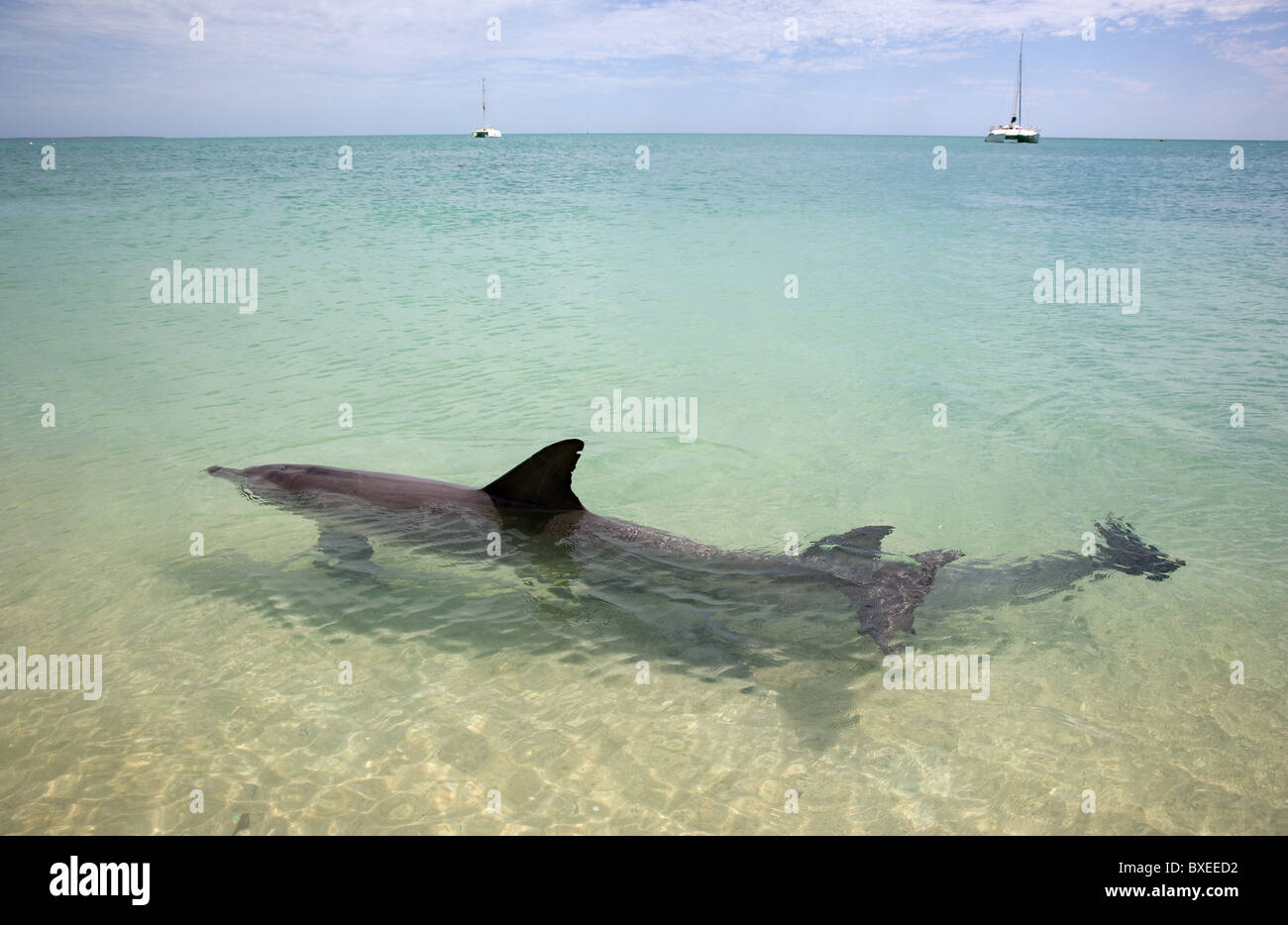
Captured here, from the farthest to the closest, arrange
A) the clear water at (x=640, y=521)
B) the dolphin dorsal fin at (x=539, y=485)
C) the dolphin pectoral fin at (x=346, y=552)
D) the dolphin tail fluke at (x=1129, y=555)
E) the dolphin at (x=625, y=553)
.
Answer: the dolphin tail fluke at (x=1129, y=555) → the dolphin pectoral fin at (x=346, y=552) → the dolphin dorsal fin at (x=539, y=485) → the dolphin at (x=625, y=553) → the clear water at (x=640, y=521)

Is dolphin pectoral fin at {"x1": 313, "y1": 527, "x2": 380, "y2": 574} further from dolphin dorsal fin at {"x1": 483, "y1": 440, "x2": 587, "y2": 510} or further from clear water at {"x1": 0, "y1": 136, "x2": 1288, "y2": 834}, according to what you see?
dolphin dorsal fin at {"x1": 483, "y1": 440, "x2": 587, "y2": 510}

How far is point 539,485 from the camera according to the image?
564 cm

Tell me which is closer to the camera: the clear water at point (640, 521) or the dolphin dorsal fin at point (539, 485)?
the clear water at point (640, 521)

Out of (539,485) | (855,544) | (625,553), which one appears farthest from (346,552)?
(855,544)

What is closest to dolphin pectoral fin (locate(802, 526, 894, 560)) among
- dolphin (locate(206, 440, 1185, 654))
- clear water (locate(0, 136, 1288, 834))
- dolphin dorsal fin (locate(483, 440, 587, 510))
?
dolphin (locate(206, 440, 1185, 654))

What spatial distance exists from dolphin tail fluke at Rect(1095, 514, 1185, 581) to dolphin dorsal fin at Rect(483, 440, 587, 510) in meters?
4.11

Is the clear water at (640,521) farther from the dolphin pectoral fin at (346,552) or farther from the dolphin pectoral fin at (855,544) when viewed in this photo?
the dolphin pectoral fin at (855,544)

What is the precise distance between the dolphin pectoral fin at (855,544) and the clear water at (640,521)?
416mm

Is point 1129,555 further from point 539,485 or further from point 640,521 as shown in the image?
point 539,485

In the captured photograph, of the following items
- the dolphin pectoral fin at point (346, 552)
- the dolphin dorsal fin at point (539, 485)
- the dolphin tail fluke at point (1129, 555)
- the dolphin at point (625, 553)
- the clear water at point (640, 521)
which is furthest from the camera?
the dolphin tail fluke at point (1129, 555)

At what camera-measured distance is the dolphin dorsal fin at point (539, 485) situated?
5504 mm

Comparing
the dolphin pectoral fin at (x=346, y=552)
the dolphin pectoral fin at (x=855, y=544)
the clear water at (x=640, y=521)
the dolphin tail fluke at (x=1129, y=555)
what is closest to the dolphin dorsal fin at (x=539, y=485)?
the clear water at (x=640, y=521)
